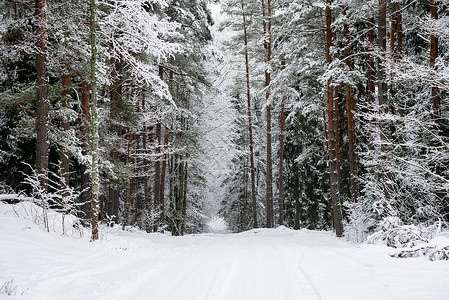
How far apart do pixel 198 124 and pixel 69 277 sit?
53.7ft

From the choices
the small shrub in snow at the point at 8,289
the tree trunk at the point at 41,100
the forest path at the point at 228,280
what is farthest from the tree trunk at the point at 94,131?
the small shrub in snow at the point at 8,289

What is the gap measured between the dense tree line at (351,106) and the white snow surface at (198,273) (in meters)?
2.54

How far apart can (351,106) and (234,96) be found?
973cm

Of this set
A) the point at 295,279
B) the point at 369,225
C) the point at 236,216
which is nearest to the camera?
the point at 295,279

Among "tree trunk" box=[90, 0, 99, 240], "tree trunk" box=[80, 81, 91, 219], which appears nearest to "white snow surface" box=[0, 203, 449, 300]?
"tree trunk" box=[90, 0, 99, 240]

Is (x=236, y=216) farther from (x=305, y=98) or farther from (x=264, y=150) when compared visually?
(x=305, y=98)

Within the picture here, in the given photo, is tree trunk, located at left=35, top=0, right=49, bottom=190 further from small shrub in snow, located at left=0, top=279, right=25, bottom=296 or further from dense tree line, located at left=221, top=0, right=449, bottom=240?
dense tree line, located at left=221, top=0, right=449, bottom=240

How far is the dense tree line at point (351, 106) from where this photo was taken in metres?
8.73

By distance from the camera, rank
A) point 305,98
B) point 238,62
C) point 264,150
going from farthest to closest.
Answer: point 264,150
point 238,62
point 305,98

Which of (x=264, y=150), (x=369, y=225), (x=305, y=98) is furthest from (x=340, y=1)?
(x=264, y=150)

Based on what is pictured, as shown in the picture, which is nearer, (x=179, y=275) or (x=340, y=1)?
(x=179, y=275)

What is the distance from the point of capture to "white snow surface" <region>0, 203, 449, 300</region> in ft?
13.4

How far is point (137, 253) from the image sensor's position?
24.6 feet

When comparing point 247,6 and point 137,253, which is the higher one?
point 247,6
